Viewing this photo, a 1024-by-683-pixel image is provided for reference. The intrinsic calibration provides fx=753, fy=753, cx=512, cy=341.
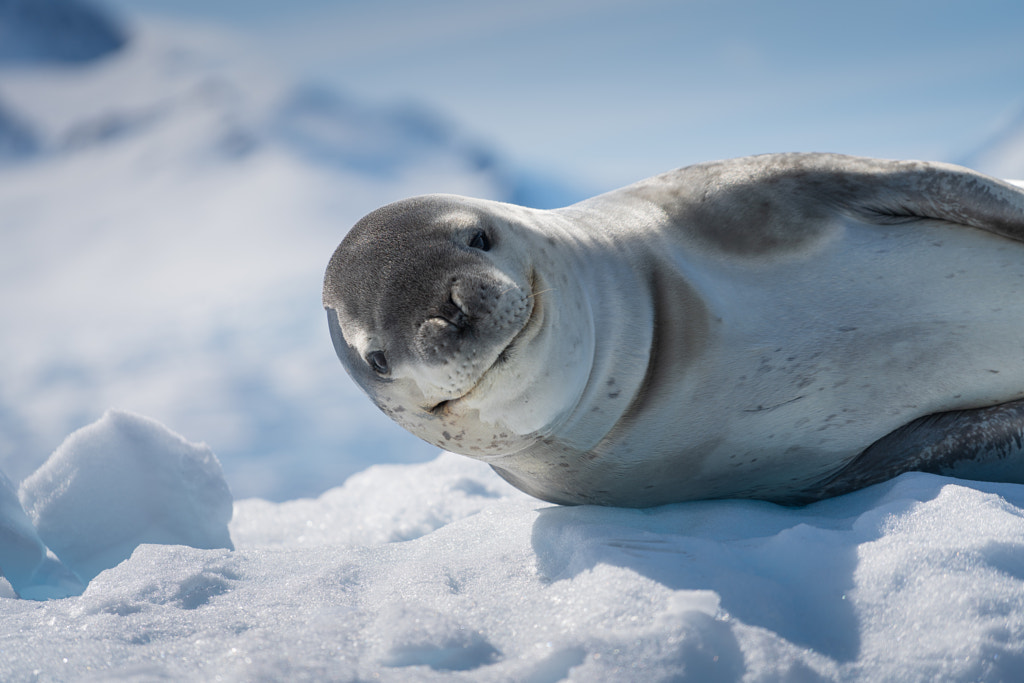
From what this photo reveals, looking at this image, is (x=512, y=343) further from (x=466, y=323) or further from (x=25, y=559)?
(x=25, y=559)

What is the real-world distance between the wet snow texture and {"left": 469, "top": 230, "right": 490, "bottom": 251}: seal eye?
767 millimetres

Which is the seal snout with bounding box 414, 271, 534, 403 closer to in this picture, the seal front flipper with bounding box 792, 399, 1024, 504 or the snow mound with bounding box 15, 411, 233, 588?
the seal front flipper with bounding box 792, 399, 1024, 504

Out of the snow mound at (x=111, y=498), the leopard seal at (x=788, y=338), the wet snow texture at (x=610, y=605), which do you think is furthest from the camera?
the snow mound at (x=111, y=498)

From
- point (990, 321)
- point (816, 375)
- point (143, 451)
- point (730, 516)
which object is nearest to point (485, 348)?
point (730, 516)

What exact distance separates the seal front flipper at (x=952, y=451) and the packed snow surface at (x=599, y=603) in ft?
0.52

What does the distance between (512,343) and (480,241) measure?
0.99 ft

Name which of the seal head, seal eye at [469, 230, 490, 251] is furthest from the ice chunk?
seal eye at [469, 230, 490, 251]

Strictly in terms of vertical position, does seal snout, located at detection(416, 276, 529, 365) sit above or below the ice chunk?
above

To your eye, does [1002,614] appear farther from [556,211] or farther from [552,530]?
[556,211]

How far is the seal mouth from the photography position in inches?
73.0

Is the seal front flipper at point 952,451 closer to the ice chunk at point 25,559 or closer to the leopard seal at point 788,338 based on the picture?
the leopard seal at point 788,338

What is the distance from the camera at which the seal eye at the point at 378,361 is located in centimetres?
189

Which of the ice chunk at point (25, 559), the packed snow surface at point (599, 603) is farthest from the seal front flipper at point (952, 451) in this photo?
the ice chunk at point (25, 559)

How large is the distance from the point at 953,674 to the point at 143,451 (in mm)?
3550
